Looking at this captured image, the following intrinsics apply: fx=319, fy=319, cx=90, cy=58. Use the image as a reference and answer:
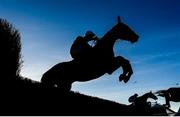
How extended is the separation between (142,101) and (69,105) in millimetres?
4384

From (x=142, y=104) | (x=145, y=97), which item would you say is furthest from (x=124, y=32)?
(x=142, y=104)

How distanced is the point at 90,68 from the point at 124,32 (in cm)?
191

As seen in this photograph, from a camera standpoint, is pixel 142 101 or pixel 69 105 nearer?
pixel 69 105

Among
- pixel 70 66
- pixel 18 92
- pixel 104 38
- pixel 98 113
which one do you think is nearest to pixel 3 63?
pixel 70 66

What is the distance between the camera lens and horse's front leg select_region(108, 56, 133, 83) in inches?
396

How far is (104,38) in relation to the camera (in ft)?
34.2

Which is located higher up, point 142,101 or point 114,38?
point 114,38

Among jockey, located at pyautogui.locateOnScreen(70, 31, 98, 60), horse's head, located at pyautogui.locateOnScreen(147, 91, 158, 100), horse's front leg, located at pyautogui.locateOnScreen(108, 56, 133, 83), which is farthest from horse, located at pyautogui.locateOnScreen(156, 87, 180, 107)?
jockey, located at pyautogui.locateOnScreen(70, 31, 98, 60)

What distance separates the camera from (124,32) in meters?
11.0

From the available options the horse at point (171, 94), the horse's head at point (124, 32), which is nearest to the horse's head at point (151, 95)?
the horse at point (171, 94)

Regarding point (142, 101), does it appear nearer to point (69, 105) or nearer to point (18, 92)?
point (69, 105)

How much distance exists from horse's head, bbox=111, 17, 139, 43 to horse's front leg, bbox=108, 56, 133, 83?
3.39 ft

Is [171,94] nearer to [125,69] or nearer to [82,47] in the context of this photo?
[125,69]

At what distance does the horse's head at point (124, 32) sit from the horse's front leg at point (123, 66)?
103cm
